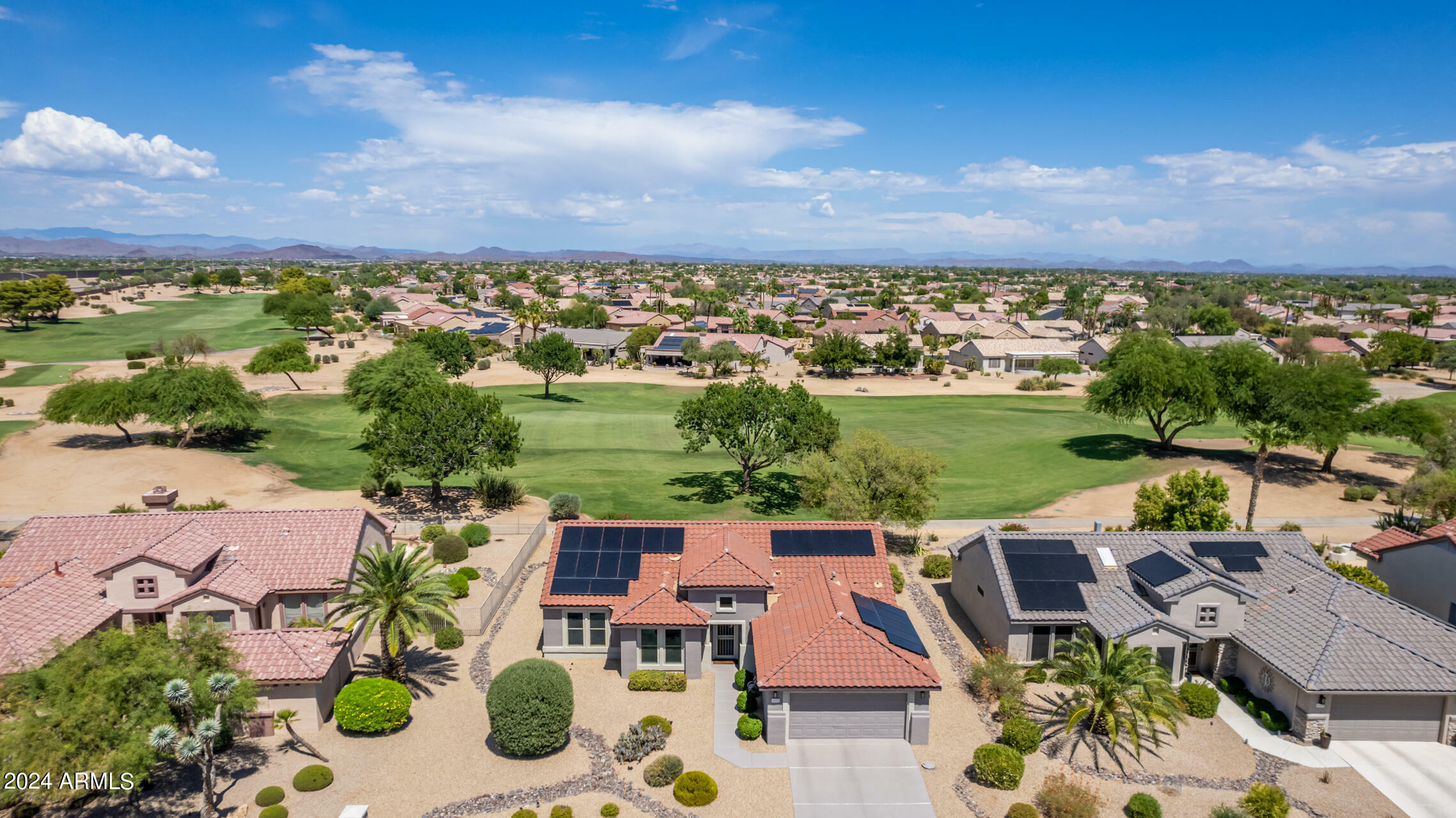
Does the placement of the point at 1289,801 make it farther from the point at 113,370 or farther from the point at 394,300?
the point at 394,300

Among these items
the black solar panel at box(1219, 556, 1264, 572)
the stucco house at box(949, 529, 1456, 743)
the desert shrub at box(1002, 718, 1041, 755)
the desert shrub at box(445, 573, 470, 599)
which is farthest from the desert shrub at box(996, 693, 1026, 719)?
the desert shrub at box(445, 573, 470, 599)

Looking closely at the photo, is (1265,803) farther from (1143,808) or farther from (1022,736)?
(1022,736)

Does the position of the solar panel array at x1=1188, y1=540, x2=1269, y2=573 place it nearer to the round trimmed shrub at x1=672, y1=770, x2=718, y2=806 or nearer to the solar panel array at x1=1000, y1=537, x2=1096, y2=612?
the solar panel array at x1=1000, y1=537, x2=1096, y2=612

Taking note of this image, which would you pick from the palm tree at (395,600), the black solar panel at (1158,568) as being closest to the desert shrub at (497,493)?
the palm tree at (395,600)

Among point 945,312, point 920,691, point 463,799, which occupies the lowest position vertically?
point 463,799

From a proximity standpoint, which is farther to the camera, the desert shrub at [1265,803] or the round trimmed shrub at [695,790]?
the round trimmed shrub at [695,790]

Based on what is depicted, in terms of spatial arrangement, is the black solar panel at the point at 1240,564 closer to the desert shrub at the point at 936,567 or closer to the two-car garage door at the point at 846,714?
the desert shrub at the point at 936,567

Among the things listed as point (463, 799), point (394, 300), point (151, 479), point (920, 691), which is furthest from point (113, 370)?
point (920, 691)
